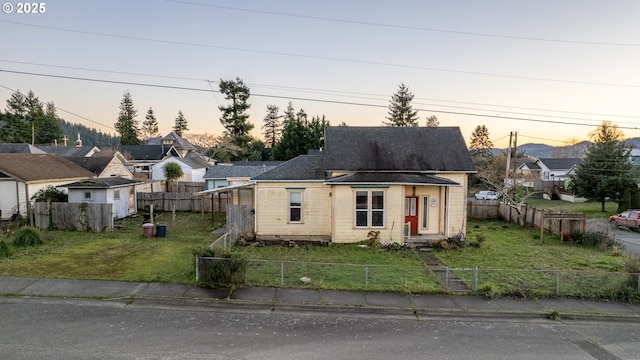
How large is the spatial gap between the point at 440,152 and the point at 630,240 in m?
13.4

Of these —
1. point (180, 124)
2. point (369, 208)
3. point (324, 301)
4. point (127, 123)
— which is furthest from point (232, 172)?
point (180, 124)

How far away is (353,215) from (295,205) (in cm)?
351

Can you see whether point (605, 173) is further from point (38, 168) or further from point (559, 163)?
point (38, 168)

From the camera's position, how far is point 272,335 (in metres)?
8.90

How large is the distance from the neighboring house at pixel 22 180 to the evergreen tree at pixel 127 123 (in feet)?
231

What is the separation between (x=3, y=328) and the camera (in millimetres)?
8859

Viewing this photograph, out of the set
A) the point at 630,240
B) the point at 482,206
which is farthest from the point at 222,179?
the point at 630,240

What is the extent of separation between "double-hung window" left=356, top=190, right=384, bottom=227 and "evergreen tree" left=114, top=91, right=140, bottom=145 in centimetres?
8766

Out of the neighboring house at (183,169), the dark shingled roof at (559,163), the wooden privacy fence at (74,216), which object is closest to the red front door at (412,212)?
the wooden privacy fence at (74,216)

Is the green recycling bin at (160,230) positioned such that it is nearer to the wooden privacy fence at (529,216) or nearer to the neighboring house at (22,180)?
the neighboring house at (22,180)

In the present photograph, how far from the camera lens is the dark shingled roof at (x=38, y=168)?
2286 centimetres

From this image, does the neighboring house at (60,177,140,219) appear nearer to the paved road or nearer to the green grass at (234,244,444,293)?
the green grass at (234,244,444,293)

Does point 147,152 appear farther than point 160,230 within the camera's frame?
Yes

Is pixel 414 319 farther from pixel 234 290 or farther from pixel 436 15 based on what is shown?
pixel 436 15
